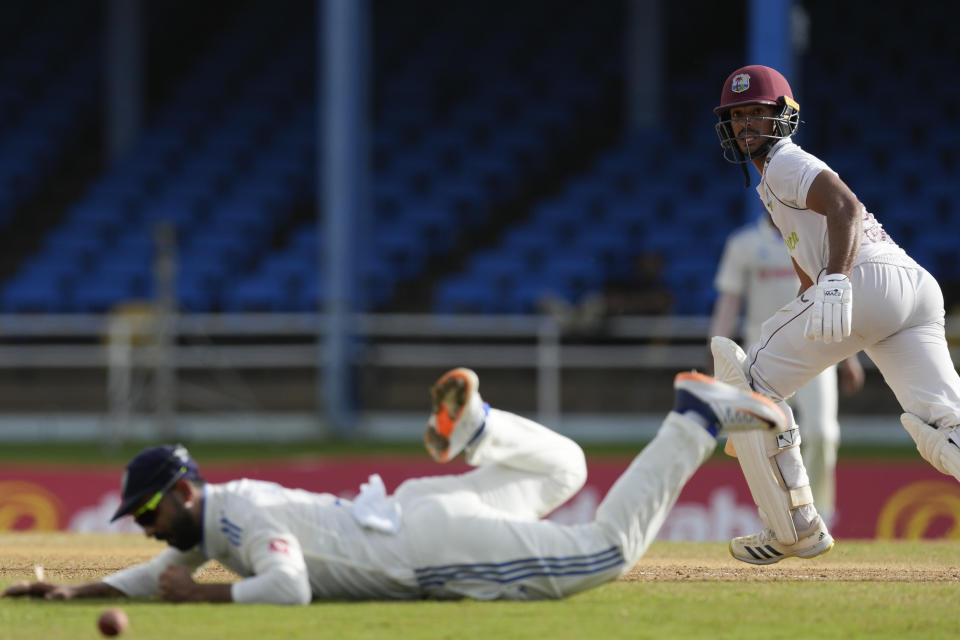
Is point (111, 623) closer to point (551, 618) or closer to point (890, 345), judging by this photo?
point (551, 618)

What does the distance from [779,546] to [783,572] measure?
0.94 ft

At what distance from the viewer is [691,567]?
6914mm

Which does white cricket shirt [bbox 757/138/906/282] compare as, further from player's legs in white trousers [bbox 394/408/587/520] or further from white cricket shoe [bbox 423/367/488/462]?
white cricket shoe [bbox 423/367/488/462]

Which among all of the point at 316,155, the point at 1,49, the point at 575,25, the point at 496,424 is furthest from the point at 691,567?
the point at 1,49

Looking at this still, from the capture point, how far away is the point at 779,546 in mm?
6430

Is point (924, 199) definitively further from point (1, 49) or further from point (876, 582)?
point (1, 49)

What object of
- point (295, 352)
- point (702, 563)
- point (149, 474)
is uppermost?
point (295, 352)

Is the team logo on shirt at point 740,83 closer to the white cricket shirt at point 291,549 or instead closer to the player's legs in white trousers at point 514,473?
the player's legs in white trousers at point 514,473

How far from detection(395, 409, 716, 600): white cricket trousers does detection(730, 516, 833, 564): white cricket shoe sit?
1.24 m

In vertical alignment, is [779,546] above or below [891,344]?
below

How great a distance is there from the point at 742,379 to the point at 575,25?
17334 mm

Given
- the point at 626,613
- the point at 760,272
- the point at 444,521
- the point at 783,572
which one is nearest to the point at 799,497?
the point at 783,572

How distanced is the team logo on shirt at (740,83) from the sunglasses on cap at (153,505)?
2874 millimetres

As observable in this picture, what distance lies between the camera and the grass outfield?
491 cm
